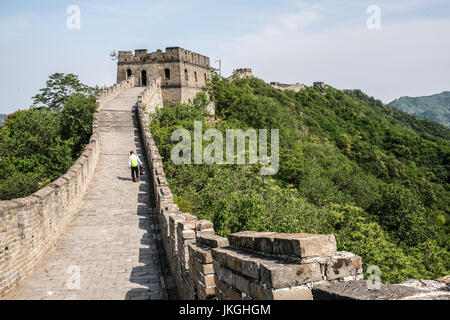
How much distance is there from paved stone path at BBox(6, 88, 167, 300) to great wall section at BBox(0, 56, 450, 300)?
2 cm

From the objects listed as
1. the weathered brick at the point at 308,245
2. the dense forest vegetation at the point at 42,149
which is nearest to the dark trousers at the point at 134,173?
the dense forest vegetation at the point at 42,149

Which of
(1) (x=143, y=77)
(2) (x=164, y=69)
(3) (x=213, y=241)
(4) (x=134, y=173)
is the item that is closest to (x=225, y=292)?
(3) (x=213, y=241)

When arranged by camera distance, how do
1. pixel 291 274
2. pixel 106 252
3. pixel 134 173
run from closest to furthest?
1. pixel 291 274
2. pixel 106 252
3. pixel 134 173

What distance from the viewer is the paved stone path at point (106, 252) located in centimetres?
756

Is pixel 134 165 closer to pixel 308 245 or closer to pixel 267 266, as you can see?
pixel 267 266

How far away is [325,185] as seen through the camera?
32.0 m

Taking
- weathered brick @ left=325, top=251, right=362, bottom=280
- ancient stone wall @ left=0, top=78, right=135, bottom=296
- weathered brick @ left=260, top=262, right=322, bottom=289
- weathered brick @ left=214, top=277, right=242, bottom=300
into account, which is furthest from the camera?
ancient stone wall @ left=0, top=78, right=135, bottom=296

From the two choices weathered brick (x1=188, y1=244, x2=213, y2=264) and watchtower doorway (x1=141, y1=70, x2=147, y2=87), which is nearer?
weathered brick (x1=188, y1=244, x2=213, y2=264)

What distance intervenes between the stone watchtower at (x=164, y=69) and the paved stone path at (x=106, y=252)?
20.9 meters

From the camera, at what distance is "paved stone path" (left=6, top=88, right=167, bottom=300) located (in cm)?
756

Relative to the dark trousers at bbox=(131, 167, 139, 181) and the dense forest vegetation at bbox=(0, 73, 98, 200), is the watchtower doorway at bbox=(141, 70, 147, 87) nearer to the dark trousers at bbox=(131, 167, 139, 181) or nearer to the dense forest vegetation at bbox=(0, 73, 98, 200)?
the dense forest vegetation at bbox=(0, 73, 98, 200)

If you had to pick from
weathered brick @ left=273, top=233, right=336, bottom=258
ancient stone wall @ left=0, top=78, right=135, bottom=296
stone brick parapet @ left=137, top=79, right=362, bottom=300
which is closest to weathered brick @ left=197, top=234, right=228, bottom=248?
stone brick parapet @ left=137, top=79, right=362, bottom=300

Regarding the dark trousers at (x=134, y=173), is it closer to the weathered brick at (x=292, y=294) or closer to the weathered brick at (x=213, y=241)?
the weathered brick at (x=213, y=241)

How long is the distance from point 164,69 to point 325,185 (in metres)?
17.3
